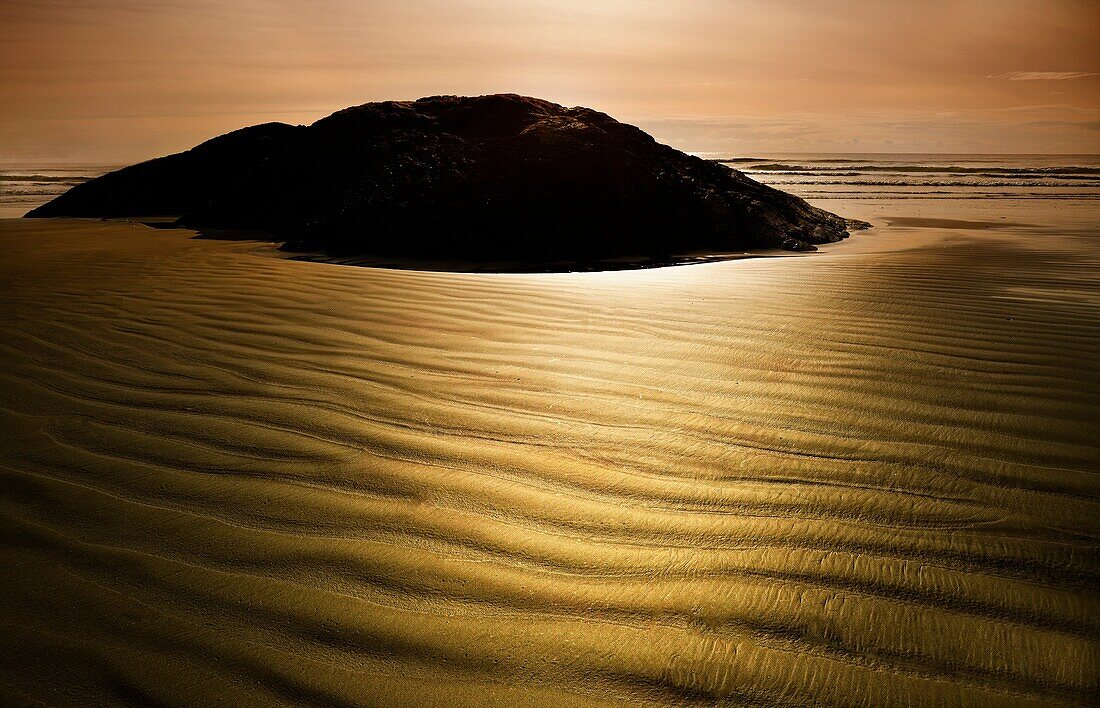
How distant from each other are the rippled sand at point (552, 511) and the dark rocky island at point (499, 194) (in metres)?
3.48

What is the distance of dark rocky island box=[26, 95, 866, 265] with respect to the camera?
7027mm

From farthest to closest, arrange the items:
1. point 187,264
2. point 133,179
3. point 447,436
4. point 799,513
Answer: point 133,179 → point 187,264 → point 447,436 → point 799,513

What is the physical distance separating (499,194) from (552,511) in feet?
19.2

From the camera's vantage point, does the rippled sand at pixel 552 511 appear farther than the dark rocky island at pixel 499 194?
No

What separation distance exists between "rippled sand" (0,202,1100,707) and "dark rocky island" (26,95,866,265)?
3.48 metres

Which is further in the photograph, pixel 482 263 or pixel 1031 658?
pixel 482 263

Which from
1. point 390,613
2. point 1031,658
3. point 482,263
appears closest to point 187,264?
point 482,263

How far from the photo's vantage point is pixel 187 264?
5.68 meters

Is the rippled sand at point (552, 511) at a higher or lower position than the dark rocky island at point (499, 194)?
lower

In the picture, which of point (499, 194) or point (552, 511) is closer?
point (552, 511)

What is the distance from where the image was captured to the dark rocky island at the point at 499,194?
23.1 ft

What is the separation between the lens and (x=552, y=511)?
1.80 meters

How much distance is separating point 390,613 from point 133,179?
42.6ft

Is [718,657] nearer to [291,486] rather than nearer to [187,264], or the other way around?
[291,486]
